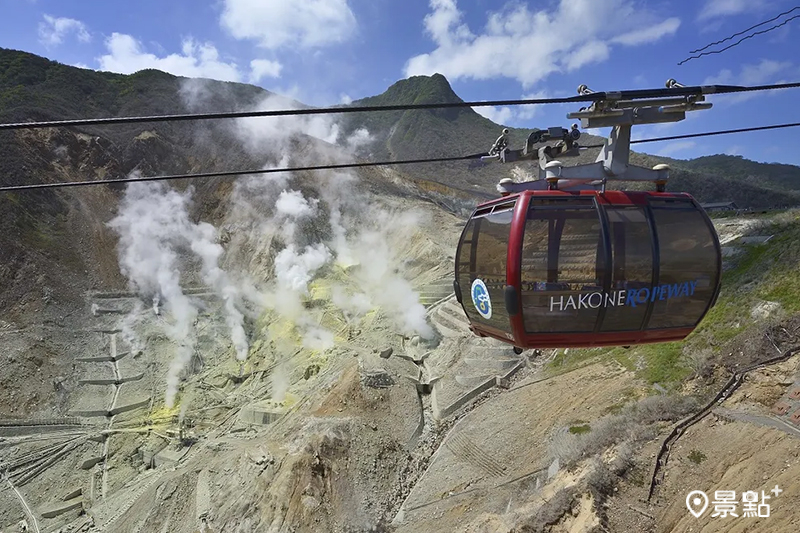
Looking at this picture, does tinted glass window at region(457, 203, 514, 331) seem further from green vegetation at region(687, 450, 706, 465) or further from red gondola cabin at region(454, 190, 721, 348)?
green vegetation at region(687, 450, 706, 465)

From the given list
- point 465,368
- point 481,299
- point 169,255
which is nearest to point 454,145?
point 169,255

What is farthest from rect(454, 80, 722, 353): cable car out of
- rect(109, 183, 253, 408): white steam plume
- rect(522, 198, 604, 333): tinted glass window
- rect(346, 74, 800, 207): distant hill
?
rect(346, 74, 800, 207): distant hill

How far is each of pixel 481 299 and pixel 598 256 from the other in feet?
5.07

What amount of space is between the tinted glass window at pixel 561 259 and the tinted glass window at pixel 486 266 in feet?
0.98

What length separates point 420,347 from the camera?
21.2m

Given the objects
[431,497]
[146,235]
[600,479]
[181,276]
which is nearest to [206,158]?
[146,235]

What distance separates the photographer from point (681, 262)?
17.6ft

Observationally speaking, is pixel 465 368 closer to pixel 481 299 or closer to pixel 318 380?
pixel 318 380

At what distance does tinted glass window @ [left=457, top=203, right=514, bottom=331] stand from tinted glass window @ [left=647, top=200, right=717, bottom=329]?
5.82ft

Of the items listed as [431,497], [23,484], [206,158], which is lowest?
[23,484]

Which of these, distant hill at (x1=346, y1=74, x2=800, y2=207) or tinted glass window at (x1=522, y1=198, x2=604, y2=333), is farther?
distant hill at (x1=346, y1=74, x2=800, y2=207)

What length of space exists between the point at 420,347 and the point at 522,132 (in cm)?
8114

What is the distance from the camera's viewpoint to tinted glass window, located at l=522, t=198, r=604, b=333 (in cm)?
520

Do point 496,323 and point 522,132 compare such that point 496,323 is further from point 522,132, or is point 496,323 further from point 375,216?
point 522,132
